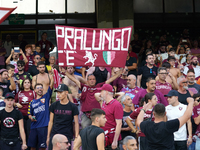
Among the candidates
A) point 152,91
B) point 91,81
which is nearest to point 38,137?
point 91,81

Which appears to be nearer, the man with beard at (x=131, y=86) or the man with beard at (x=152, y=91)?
the man with beard at (x=152, y=91)

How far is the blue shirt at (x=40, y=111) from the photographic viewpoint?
8703mm

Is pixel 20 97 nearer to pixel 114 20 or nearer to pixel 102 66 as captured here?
pixel 102 66

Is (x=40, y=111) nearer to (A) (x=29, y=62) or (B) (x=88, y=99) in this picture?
(B) (x=88, y=99)

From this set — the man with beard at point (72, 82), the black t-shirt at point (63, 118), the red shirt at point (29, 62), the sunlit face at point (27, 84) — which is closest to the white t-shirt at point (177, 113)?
the black t-shirt at point (63, 118)

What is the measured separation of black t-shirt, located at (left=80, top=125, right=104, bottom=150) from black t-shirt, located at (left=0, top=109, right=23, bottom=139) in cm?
334

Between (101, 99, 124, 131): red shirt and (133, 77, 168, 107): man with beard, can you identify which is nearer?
(101, 99, 124, 131): red shirt

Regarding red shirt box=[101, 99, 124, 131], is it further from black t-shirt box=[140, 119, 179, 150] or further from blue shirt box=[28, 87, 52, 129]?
blue shirt box=[28, 87, 52, 129]

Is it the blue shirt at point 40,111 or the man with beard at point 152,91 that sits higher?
the man with beard at point 152,91

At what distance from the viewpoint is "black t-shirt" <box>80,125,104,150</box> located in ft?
18.0

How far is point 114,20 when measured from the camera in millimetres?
16031

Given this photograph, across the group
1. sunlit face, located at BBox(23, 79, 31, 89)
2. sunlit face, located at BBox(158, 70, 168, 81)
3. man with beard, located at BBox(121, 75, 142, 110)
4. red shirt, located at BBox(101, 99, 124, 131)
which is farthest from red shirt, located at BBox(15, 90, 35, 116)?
sunlit face, located at BBox(158, 70, 168, 81)

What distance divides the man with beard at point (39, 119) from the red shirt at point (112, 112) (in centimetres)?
221

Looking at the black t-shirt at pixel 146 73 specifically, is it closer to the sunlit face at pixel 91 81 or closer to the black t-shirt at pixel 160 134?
the sunlit face at pixel 91 81
